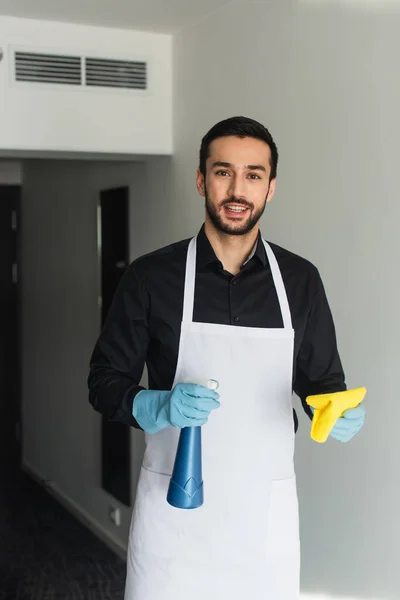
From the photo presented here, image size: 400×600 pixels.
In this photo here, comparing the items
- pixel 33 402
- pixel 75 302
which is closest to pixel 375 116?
pixel 75 302

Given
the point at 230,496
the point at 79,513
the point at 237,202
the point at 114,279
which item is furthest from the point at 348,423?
the point at 79,513

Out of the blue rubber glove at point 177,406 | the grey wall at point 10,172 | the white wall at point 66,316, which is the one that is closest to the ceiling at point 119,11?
the white wall at point 66,316

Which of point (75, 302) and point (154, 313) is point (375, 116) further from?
point (75, 302)

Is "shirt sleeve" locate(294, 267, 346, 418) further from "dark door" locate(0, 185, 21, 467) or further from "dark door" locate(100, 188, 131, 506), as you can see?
"dark door" locate(0, 185, 21, 467)

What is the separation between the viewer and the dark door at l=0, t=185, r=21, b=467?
6027 mm

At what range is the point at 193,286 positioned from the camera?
6.97 feet

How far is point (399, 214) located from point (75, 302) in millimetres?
2908

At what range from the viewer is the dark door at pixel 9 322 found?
237 inches

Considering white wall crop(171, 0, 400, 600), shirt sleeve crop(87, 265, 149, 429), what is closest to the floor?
white wall crop(171, 0, 400, 600)

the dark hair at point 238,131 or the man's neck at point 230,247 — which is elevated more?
the dark hair at point 238,131

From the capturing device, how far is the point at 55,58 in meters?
3.37

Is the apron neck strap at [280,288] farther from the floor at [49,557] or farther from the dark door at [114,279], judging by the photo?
the floor at [49,557]

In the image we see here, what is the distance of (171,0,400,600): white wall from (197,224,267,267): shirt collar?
420 millimetres

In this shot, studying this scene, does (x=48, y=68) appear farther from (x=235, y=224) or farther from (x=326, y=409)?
(x=326, y=409)
